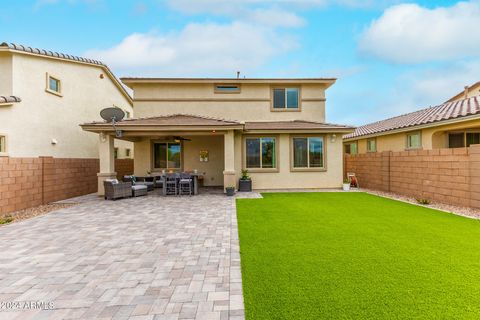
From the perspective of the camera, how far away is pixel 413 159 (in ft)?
34.7

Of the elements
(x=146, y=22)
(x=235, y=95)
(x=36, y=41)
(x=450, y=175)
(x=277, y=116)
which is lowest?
(x=450, y=175)

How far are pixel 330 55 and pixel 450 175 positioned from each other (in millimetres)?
21531

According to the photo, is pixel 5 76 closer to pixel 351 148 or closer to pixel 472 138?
pixel 472 138

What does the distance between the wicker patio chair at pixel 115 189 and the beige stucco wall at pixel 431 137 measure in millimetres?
14371

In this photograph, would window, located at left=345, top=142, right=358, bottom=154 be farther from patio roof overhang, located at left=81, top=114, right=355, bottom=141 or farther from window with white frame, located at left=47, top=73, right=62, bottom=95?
window with white frame, located at left=47, top=73, right=62, bottom=95

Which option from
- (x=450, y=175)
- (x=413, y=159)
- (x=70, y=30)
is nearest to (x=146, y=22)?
(x=70, y=30)

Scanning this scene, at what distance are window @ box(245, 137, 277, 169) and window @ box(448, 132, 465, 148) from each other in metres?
8.55

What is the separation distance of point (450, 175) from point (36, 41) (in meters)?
25.1

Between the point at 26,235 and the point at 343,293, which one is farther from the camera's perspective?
the point at 26,235

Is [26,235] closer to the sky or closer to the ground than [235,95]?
closer to the ground

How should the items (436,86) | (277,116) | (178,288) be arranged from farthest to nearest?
(436,86) → (277,116) → (178,288)

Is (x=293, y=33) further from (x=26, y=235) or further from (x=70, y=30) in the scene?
(x=26, y=235)

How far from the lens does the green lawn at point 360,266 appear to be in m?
3.00

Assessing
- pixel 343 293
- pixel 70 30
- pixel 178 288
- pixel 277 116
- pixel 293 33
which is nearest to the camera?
pixel 343 293
